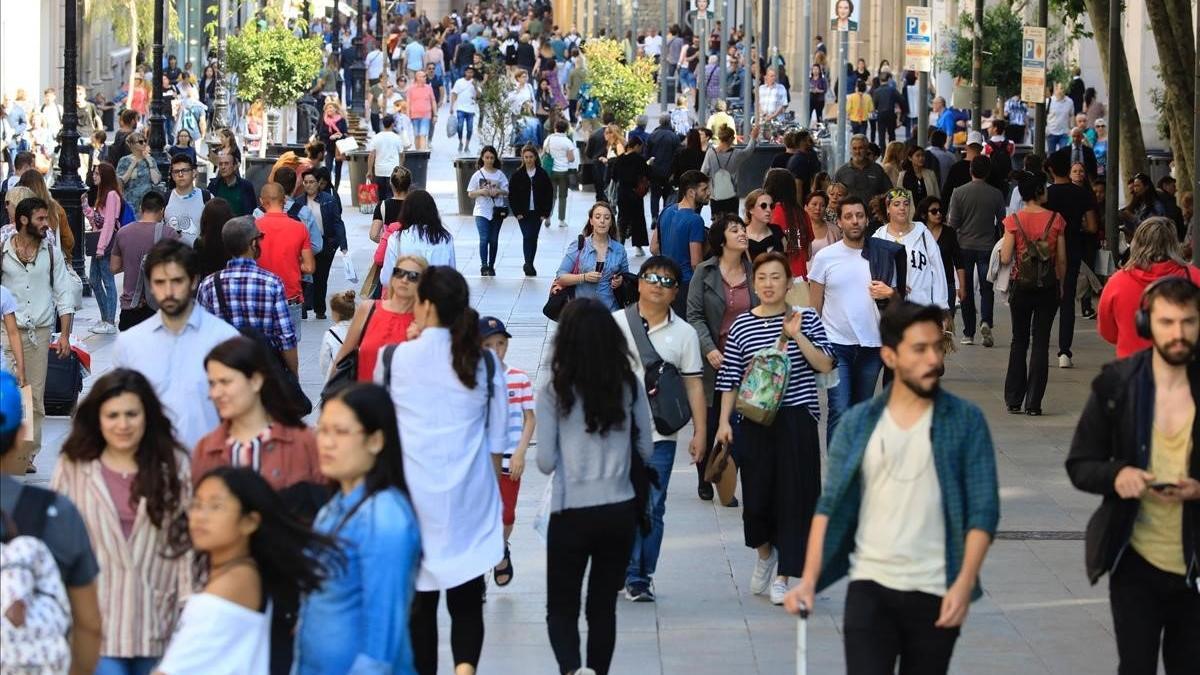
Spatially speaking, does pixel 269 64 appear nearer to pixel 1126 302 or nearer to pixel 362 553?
pixel 1126 302

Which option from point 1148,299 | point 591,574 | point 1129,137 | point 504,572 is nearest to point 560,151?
point 1129,137

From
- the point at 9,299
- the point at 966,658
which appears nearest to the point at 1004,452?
the point at 966,658

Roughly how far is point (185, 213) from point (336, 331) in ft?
18.9

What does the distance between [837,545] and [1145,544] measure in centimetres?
96

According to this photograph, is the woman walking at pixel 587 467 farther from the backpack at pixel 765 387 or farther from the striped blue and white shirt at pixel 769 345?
the striped blue and white shirt at pixel 769 345

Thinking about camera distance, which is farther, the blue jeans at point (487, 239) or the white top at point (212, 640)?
the blue jeans at point (487, 239)

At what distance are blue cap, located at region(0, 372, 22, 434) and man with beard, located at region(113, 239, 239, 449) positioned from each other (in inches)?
82.9

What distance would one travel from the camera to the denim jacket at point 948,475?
6.56 meters

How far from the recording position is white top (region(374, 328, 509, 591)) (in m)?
7.67

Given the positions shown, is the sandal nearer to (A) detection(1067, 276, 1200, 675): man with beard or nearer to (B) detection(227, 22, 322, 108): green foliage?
(A) detection(1067, 276, 1200, 675): man with beard

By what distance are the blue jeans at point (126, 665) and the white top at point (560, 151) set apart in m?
24.6

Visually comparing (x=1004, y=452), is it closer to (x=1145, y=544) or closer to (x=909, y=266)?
(x=909, y=266)

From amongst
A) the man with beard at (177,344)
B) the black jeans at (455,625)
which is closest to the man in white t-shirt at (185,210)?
the man with beard at (177,344)

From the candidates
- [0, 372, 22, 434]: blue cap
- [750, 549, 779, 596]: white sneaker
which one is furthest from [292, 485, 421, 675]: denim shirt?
[750, 549, 779, 596]: white sneaker
